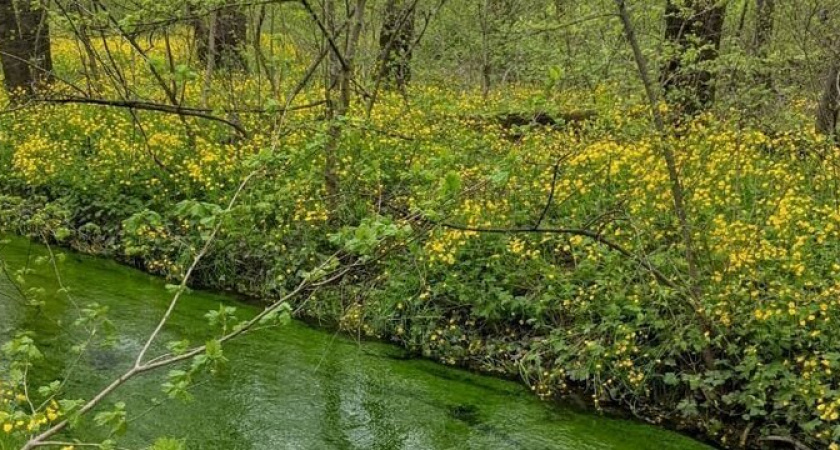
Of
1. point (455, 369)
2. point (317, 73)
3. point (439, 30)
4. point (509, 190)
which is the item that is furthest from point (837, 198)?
point (439, 30)

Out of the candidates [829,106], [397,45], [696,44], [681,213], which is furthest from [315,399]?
[397,45]

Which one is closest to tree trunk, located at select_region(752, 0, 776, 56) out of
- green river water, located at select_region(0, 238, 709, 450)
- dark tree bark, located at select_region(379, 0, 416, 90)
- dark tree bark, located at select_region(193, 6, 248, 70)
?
dark tree bark, located at select_region(379, 0, 416, 90)

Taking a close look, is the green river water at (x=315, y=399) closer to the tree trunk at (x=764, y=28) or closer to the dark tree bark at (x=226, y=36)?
the dark tree bark at (x=226, y=36)

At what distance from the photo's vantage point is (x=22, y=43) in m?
8.73

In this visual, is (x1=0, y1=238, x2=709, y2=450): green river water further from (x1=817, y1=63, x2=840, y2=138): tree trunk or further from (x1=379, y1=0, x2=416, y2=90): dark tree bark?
(x1=379, y1=0, x2=416, y2=90): dark tree bark

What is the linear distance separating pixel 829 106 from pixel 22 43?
8214 mm

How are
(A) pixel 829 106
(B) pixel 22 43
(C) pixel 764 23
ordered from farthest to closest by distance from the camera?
(B) pixel 22 43 < (C) pixel 764 23 < (A) pixel 829 106

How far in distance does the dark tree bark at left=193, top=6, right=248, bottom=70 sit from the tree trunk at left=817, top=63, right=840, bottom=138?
5230 millimetres

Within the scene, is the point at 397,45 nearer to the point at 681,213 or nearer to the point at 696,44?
the point at 696,44

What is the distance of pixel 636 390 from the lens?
4430 millimetres

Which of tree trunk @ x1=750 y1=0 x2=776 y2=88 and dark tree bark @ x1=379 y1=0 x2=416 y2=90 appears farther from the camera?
dark tree bark @ x1=379 y1=0 x2=416 y2=90

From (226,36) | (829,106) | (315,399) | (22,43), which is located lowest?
(315,399)

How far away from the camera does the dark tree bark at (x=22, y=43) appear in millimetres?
8445

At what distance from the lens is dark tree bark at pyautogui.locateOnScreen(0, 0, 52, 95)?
27.7ft
